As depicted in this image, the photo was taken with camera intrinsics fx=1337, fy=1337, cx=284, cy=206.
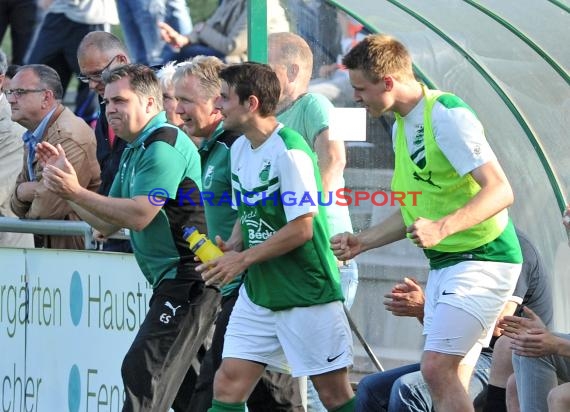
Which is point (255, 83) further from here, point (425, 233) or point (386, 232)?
point (425, 233)

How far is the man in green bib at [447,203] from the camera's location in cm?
577

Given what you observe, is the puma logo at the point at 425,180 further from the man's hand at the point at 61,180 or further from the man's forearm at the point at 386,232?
the man's hand at the point at 61,180

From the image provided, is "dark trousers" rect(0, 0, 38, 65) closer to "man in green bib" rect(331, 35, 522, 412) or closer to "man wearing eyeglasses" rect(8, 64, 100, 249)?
"man wearing eyeglasses" rect(8, 64, 100, 249)

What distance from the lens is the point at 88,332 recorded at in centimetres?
809

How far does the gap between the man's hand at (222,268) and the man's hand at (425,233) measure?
94 cm

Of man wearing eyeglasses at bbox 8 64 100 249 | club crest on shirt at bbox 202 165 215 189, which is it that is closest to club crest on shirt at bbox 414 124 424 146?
club crest on shirt at bbox 202 165 215 189

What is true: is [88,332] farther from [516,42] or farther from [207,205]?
[516,42]

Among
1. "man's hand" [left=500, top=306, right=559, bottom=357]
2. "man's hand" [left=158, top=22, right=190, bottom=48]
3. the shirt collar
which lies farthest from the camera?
"man's hand" [left=158, top=22, right=190, bottom=48]

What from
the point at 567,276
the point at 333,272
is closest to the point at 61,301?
the point at 333,272

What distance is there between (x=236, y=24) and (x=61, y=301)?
11.3 feet

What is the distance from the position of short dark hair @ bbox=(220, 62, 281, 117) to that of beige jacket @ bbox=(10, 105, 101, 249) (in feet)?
7.58

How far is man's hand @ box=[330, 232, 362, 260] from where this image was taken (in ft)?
20.2

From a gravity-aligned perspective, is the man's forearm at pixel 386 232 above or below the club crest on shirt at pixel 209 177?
below

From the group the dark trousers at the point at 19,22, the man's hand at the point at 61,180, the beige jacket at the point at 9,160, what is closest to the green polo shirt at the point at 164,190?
the man's hand at the point at 61,180
